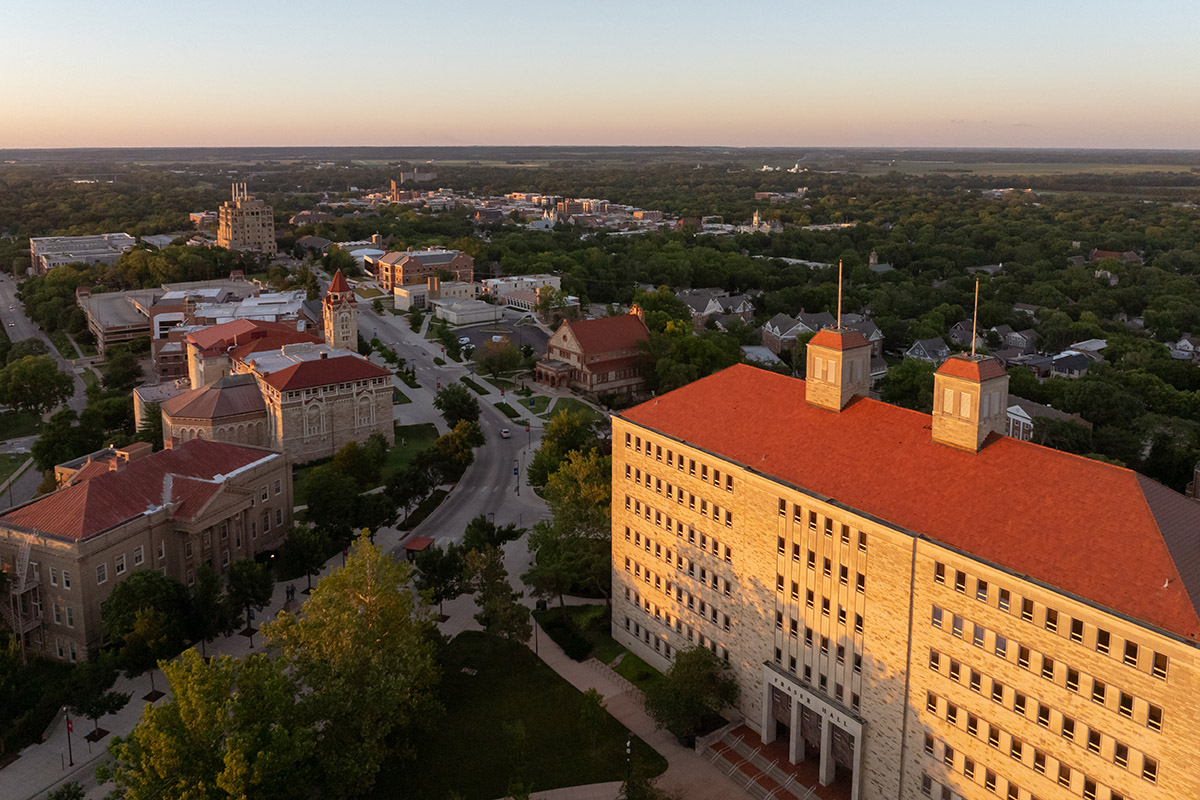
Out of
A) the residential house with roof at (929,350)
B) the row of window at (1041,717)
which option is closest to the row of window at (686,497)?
the row of window at (1041,717)

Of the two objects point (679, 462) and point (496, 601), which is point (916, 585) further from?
point (496, 601)

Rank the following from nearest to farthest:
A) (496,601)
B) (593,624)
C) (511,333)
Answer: (496,601) → (593,624) → (511,333)

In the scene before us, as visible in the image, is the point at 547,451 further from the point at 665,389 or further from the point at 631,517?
the point at 665,389

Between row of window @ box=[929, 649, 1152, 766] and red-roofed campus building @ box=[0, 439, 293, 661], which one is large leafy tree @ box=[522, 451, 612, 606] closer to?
red-roofed campus building @ box=[0, 439, 293, 661]

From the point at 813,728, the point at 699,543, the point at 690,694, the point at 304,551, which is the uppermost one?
the point at 699,543

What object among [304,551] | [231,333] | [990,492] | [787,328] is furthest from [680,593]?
[787,328]

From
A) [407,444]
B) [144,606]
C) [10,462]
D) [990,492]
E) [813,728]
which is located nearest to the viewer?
[990,492]

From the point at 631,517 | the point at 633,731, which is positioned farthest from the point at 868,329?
the point at 633,731
